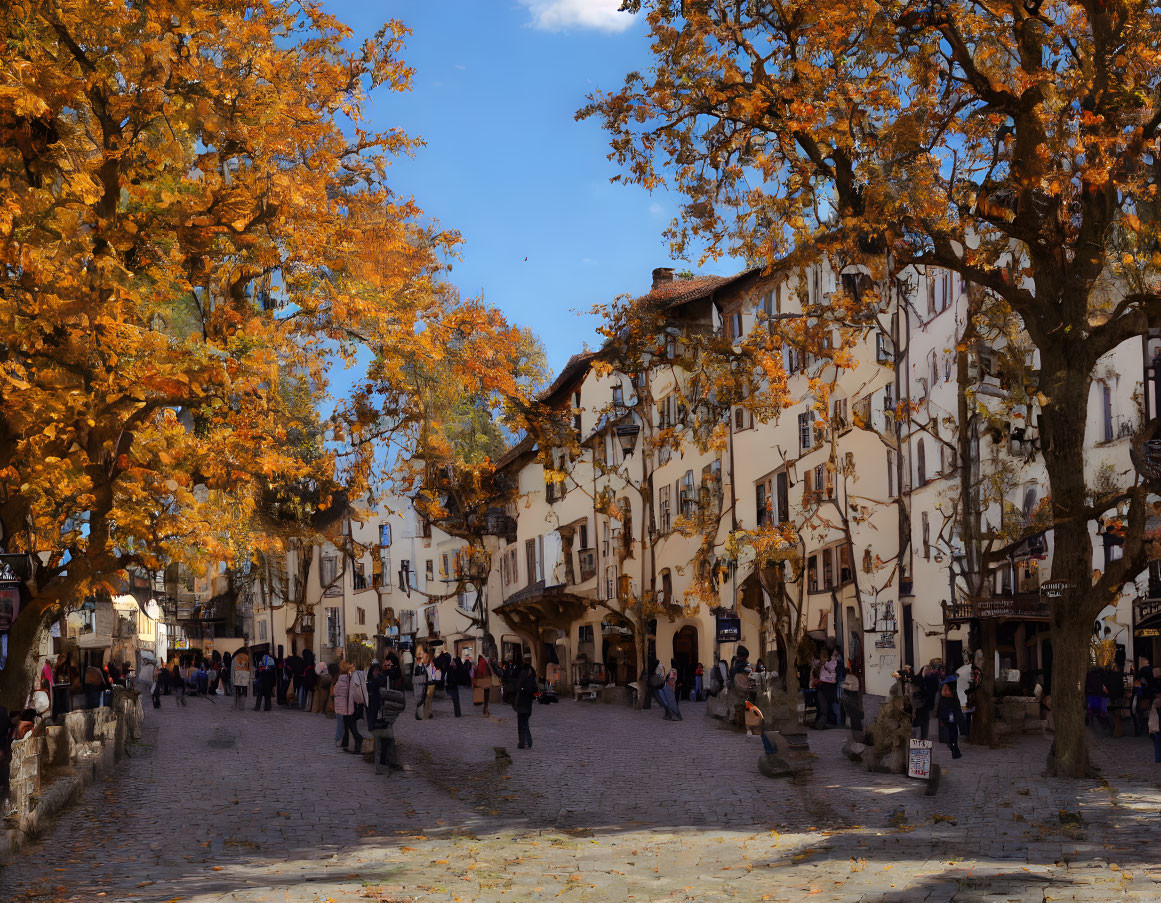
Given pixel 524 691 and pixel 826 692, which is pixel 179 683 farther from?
pixel 524 691

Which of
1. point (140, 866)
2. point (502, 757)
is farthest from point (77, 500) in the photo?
point (140, 866)

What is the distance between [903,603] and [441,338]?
22.9 m

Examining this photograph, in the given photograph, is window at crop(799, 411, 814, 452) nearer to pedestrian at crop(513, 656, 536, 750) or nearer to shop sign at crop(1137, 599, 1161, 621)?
shop sign at crop(1137, 599, 1161, 621)

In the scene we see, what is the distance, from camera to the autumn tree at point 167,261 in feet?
58.4

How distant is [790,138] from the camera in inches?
781

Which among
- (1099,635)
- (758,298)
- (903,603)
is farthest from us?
(758,298)

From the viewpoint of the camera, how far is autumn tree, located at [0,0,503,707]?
17797 mm

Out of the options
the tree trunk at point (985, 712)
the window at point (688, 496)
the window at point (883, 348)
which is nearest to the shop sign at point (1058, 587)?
the tree trunk at point (985, 712)

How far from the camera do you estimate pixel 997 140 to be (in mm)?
20562

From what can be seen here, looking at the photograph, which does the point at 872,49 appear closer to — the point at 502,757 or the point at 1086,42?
the point at 1086,42

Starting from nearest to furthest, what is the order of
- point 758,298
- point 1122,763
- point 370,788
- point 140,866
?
point 140,866 < point 370,788 < point 1122,763 < point 758,298

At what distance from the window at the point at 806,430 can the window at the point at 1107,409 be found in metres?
13.2

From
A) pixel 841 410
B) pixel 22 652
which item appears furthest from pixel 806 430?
pixel 22 652

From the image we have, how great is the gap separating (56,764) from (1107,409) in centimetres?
2362
